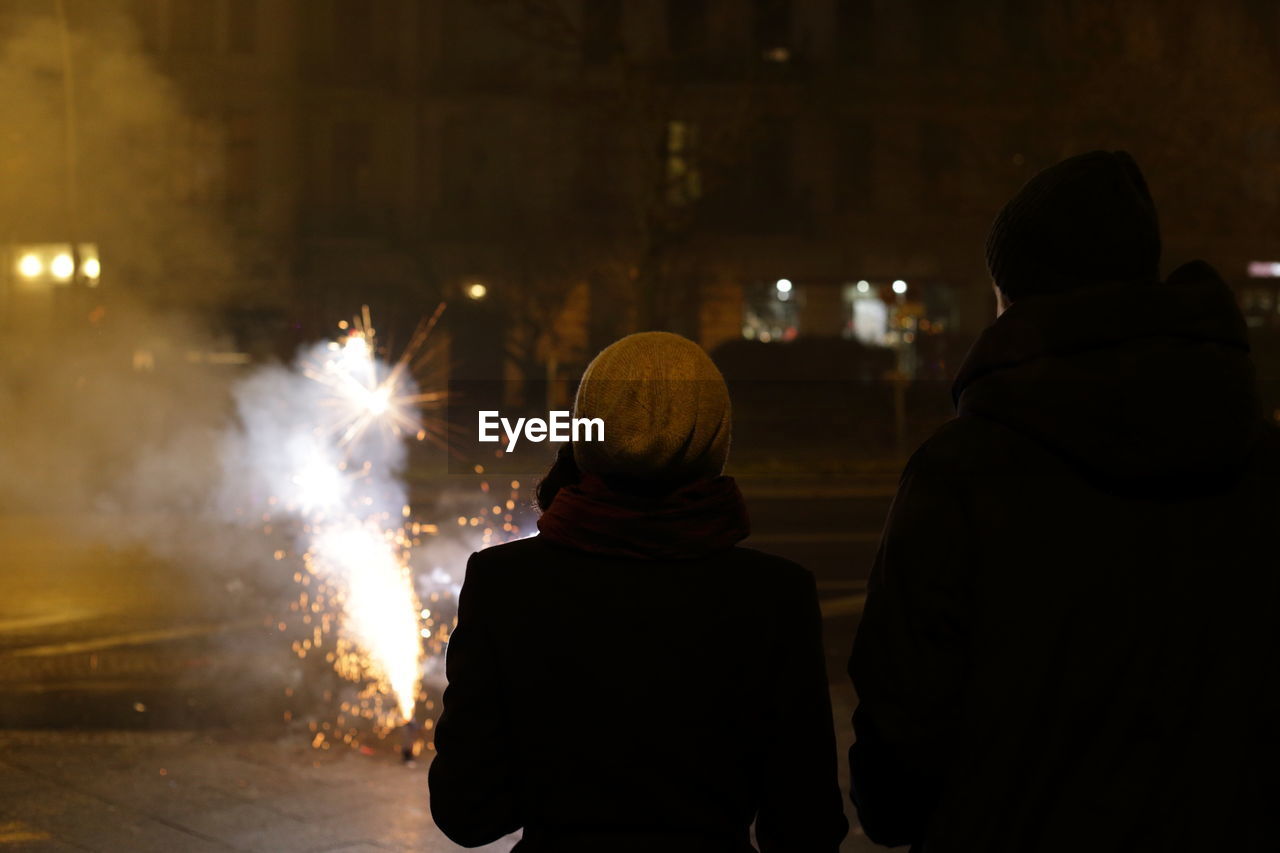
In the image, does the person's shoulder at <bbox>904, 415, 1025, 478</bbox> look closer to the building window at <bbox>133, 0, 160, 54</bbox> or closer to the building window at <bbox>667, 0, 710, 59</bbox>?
the building window at <bbox>133, 0, 160, 54</bbox>

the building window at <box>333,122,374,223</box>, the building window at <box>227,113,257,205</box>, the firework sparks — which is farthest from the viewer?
the building window at <box>333,122,374,223</box>

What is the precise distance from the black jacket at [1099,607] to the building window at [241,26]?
2122cm

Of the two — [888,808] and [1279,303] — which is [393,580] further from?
[1279,303]

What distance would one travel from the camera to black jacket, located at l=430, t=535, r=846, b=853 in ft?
6.04

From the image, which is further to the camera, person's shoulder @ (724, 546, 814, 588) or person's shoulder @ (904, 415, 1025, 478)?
person's shoulder @ (724, 546, 814, 588)

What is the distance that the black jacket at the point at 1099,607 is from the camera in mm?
1747

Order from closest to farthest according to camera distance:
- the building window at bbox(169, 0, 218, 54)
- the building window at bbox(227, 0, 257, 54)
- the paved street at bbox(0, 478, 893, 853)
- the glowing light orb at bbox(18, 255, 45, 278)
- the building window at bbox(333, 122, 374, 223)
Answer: the paved street at bbox(0, 478, 893, 853) < the glowing light orb at bbox(18, 255, 45, 278) < the building window at bbox(169, 0, 218, 54) < the building window at bbox(227, 0, 257, 54) < the building window at bbox(333, 122, 374, 223)

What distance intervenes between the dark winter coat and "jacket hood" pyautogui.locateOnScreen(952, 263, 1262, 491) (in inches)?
16.4

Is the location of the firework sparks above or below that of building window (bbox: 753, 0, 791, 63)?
below

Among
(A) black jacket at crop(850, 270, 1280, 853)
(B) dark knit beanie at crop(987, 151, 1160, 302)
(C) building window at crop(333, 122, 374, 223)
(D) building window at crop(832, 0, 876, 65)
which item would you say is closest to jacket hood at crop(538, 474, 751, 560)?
(A) black jacket at crop(850, 270, 1280, 853)

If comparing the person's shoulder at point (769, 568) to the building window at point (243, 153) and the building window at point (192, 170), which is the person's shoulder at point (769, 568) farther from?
the building window at point (243, 153)

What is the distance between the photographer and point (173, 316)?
12953 millimetres

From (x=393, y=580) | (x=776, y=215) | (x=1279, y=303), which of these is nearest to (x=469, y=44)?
(x=776, y=215)

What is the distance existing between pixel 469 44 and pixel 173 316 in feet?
70.2
